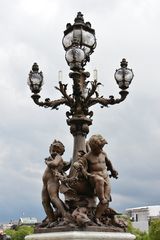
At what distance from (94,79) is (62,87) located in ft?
2.62

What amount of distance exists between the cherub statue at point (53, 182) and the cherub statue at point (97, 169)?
1.37ft

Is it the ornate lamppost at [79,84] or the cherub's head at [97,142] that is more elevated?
the ornate lamppost at [79,84]

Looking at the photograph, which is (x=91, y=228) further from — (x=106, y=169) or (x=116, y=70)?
(x=116, y=70)

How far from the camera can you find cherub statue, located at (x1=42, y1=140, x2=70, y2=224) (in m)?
10.9

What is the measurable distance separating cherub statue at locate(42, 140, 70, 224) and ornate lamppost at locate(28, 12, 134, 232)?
13.8 inches

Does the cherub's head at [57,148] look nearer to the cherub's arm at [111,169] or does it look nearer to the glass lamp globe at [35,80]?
the cherub's arm at [111,169]

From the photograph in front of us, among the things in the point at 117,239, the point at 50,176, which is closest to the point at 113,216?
the point at 117,239

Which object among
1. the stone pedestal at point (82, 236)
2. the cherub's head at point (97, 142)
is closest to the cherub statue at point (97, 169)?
the cherub's head at point (97, 142)

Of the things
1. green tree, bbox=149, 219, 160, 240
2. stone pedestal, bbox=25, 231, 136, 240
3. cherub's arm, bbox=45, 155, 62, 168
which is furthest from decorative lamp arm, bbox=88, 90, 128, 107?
green tree, bbox=149, 219, 160, 240

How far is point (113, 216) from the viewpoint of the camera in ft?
36.3

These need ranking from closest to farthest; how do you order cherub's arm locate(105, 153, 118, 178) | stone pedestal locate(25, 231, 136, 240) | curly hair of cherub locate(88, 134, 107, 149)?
stone pedestal locate(25, 231, 136, 240)
curly hair of cherub locate(88, 134, 107, 149)
cherub's arm locate(105, 153, 118, 178)

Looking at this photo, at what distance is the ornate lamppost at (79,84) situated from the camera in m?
11.7

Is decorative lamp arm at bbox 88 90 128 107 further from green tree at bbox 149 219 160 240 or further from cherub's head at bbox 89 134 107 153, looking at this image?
green tree at bbox 149 219 160 240

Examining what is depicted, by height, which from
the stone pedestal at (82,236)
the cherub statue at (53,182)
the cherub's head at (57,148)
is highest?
the cherub's head at (57,148)
